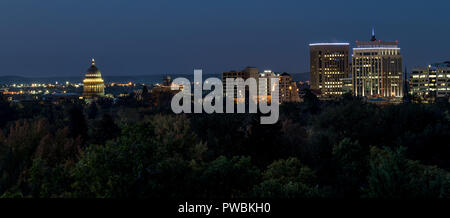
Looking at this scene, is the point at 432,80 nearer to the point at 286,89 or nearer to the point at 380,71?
the point at 380,71

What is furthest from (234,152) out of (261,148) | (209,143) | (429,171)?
(429,171)

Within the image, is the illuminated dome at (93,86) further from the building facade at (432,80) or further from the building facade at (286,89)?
the building facade at (432,80)

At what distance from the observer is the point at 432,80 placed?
543 ft

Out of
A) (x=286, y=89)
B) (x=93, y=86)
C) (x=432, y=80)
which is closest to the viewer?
(x=432, y=80)

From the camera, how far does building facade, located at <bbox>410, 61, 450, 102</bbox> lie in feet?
532

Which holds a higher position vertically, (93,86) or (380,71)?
(380,71)

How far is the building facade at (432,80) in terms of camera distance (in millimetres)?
162250

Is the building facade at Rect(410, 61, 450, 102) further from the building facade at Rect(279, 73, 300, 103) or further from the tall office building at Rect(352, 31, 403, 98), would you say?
the building facade at Rect(279, 73, 300, 103)

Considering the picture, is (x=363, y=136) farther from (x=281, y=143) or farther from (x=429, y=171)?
(x=429, y=171)

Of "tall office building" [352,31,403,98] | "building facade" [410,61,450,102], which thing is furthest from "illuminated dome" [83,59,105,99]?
"building facade" [410,61,450,102]

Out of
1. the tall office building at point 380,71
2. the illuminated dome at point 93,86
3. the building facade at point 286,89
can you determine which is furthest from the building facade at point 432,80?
the illuminated dome at point 93,86

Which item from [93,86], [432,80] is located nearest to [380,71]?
[432,80]

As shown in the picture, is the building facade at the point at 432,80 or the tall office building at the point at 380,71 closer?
the building facade at the point at 432,80

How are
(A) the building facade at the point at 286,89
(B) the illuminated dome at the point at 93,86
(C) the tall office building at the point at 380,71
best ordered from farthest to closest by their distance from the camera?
(C) the tall office building at the point at 380,71, (B) the illuminated dome at the point at 93,86, (A) the building facade at the point at 286,89
